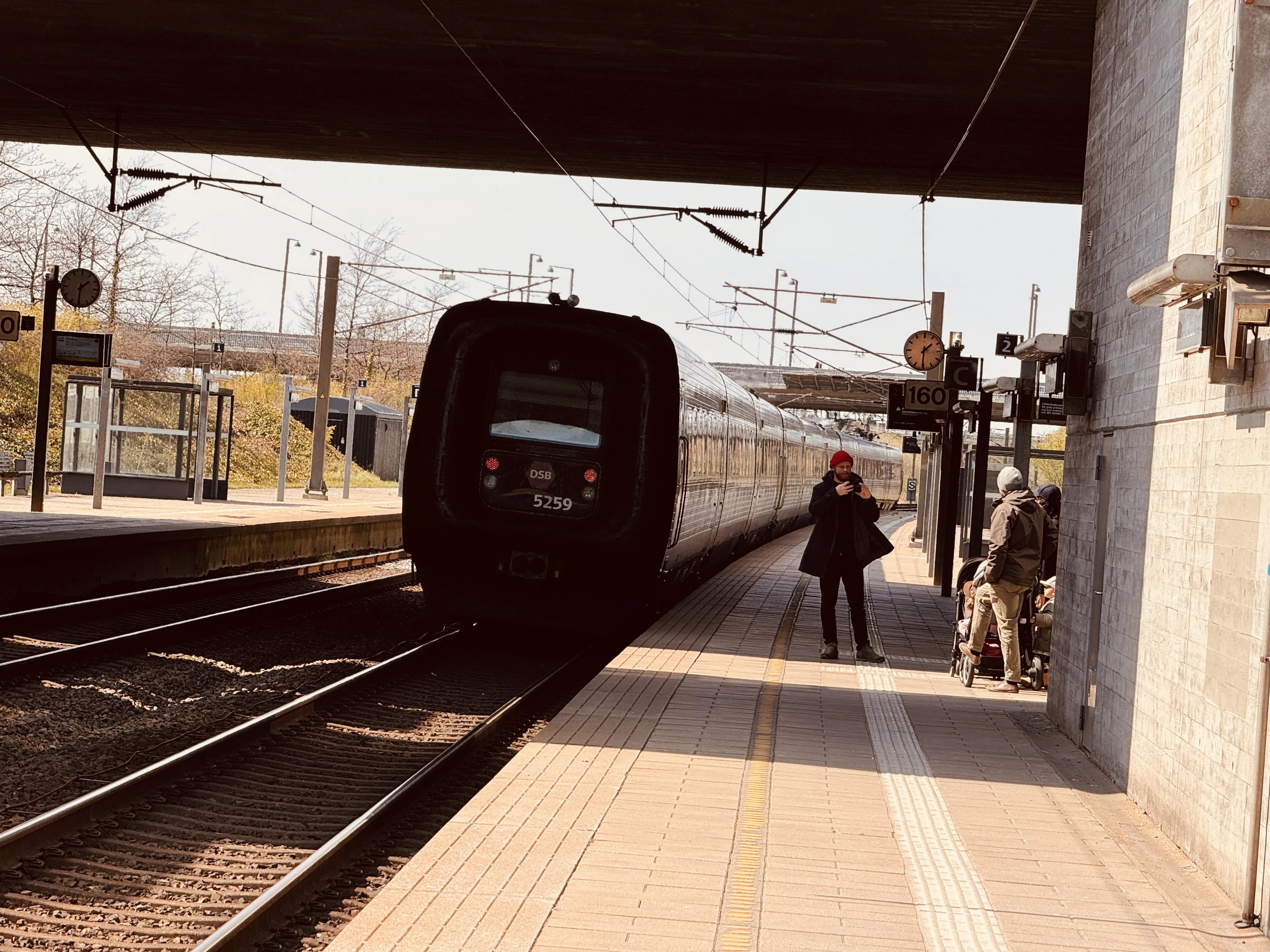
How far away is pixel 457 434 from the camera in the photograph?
466 inches

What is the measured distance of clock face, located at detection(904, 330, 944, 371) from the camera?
80.3ft

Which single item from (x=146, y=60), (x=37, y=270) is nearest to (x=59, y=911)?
(x=146, y=60)

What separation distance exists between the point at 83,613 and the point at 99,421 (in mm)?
7840

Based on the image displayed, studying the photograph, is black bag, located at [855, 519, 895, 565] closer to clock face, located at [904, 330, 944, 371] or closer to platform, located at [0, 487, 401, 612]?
platform, located at [0, 487, 401, 612]

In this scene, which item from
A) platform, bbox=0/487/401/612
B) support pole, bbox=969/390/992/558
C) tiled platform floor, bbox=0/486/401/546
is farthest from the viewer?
tiled platform floor, bbox=0/486/401/546

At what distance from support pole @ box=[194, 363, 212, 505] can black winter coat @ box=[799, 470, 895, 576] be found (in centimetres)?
1475

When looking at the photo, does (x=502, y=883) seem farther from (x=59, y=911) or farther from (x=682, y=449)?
(x=682, y=449)

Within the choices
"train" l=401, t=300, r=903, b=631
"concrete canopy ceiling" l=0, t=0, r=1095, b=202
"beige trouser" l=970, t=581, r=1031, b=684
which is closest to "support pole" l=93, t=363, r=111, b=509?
"concrete canopy ceiling" l=0, t=0, r=1095, b=202

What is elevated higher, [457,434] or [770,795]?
[457,434]

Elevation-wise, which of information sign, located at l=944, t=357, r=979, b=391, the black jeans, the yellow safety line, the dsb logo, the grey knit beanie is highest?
information sign, located at l=944, t=357, r=979, b=391

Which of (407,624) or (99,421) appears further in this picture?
(99,421)

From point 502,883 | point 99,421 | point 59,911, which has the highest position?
point 99,421

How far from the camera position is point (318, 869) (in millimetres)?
5992

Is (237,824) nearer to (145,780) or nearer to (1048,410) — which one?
(145,780)
